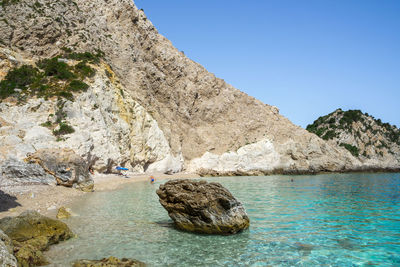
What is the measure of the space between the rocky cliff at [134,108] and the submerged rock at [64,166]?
1892 millimetres

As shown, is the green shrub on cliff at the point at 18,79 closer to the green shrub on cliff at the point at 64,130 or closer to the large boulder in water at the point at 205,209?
the green shrub on cliff at the point at 64,130

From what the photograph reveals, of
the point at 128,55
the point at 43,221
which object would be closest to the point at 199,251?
the point at 43,221

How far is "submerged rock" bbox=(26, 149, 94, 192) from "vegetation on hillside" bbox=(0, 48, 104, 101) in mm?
13217

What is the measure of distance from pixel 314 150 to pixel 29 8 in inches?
2621

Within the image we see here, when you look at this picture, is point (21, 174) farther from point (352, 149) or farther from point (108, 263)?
point (352, 149)

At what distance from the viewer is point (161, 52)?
7294cm

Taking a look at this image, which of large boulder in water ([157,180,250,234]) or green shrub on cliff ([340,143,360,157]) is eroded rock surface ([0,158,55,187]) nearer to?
large boulder in water ([157,180,250,234])

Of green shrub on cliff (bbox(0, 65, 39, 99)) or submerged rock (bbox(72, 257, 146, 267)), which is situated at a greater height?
green shrub on cliff (bbox(0, 65, 39, 99))

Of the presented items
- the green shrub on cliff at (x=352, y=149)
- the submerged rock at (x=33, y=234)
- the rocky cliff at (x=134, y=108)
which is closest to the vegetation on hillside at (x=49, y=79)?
the rocky cliff at (x=134, y=108)

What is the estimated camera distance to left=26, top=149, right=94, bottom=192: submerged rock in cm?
2505

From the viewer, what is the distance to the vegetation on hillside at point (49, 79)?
36281 millimetres

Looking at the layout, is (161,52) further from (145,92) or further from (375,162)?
(375,162)

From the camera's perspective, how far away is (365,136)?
8994 centimetres

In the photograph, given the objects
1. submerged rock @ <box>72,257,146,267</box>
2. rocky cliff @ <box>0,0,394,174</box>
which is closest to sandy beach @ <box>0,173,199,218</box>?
rocky cliff @ <box>0,0,394,174</box>
